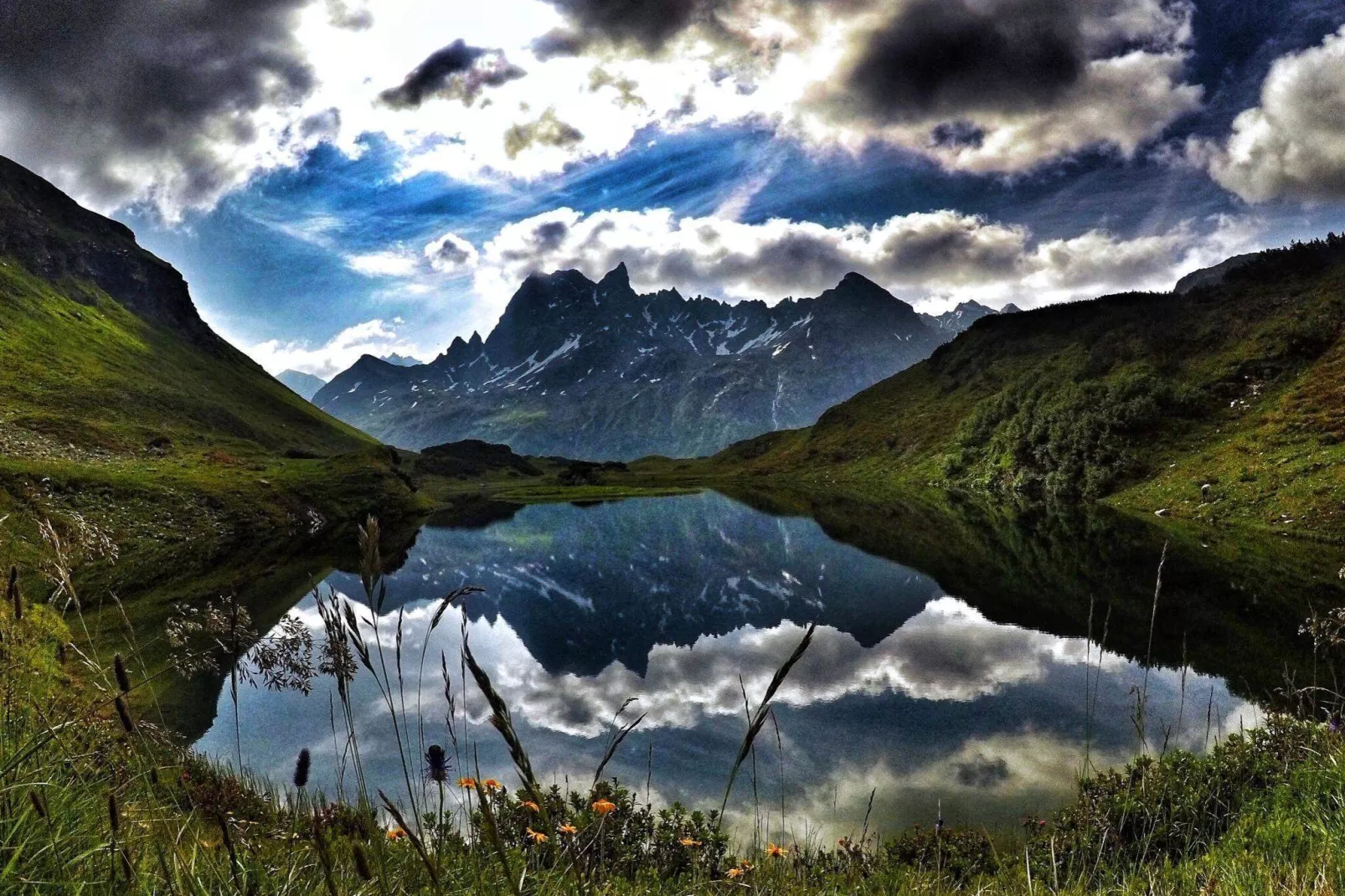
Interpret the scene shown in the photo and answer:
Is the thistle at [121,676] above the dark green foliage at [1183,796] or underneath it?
above

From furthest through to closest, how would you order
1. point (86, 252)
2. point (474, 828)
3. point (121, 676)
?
point (86, 252) < point (474, 828) < point (121, 676)

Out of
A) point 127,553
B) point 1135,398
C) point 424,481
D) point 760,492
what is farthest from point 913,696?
point 424,481

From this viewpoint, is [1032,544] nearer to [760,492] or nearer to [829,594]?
[829,594]

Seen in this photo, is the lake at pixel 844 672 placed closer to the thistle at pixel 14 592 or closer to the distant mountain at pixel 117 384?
the thistle at pixel 14 592

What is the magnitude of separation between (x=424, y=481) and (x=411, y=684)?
183m

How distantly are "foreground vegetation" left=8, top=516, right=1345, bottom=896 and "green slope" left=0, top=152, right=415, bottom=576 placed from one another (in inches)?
65.3

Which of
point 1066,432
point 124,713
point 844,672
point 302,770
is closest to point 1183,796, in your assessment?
point 302,770

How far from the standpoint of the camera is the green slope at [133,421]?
46.7 meters

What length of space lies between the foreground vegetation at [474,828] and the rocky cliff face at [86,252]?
621ft

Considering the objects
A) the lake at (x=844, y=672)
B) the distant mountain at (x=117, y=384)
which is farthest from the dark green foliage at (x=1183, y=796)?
the distant mountain at (x=117, y=384)

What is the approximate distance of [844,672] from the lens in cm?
2166

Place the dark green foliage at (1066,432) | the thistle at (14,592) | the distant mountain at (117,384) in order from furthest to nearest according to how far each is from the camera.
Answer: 1. the dark green foliage at (1066,432)
2. the distant mountain at (117,384)
3. the thistle at (14,592)

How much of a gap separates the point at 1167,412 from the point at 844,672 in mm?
82839

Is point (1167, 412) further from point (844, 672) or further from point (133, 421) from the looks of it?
point (133, 421)
